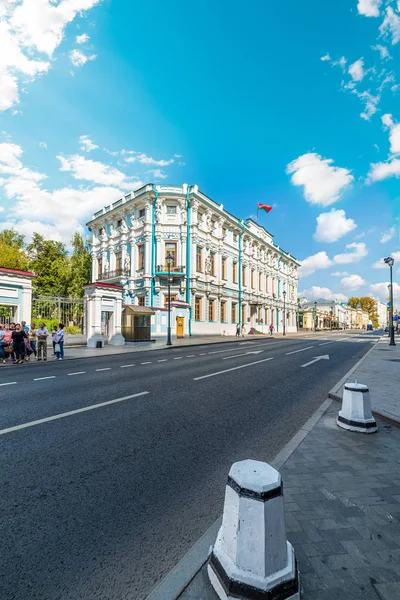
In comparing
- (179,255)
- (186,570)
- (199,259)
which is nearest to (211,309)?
(199,259)

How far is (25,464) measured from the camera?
3.39m

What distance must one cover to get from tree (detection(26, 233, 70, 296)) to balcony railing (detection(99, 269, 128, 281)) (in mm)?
5472

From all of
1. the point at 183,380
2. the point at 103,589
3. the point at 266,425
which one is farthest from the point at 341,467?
the point at 183,380

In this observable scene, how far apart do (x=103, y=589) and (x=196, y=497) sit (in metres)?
1.16

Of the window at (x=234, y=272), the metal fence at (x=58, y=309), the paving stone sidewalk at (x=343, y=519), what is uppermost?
the window at (x=234, y=272)

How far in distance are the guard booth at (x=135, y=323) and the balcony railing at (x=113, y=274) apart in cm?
1242

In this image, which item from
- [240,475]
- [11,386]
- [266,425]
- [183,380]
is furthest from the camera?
[183,380]

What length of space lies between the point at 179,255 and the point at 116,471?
96.2 ft

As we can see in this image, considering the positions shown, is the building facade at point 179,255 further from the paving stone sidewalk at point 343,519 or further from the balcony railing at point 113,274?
the paving stone sidewalk at point 343,519

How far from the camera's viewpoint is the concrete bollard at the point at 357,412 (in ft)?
14.9

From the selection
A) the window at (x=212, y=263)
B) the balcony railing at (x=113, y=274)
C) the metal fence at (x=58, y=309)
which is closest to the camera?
the metal fence at (x=58, y=309)

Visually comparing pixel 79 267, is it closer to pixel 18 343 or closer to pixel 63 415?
pixel 18 343

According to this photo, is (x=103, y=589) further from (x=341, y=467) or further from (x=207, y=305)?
(x=207, y=305)

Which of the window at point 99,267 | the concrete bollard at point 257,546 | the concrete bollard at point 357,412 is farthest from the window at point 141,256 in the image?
the concrete bollard at point 257,546
